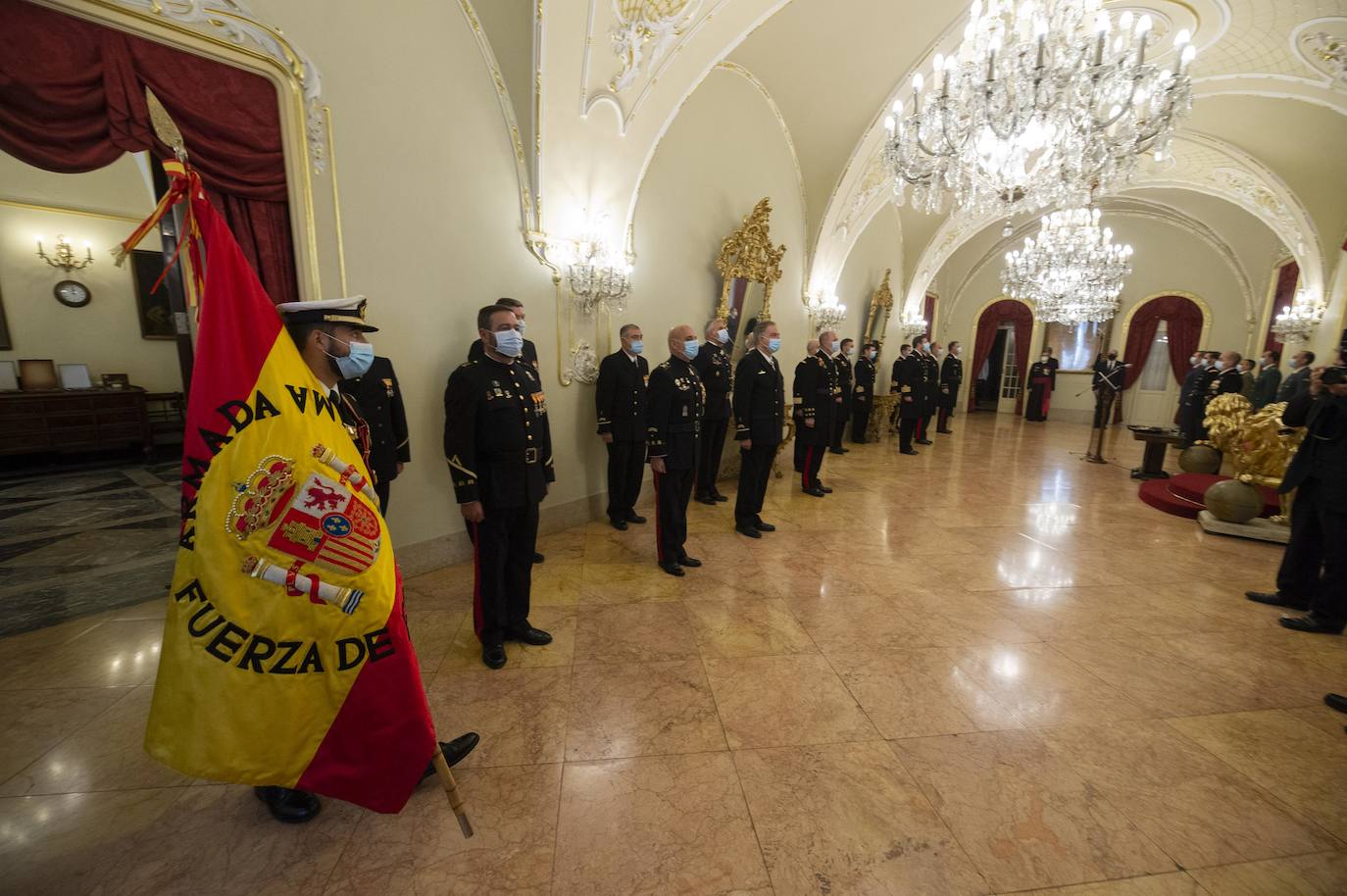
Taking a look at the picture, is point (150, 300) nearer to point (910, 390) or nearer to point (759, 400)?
point (759, 400)

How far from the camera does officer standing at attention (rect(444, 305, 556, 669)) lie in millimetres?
2311

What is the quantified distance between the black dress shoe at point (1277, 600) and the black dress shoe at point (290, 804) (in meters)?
5.19

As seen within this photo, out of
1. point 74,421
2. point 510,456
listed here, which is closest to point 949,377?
point 510,456

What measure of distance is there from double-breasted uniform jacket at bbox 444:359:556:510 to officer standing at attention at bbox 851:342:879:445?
711cm

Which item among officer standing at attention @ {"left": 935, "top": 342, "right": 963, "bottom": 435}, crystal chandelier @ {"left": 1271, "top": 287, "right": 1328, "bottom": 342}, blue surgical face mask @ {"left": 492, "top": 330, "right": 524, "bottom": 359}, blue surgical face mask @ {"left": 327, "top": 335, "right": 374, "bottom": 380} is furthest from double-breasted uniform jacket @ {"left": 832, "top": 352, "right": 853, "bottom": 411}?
crystal chandelier @ {"left": 1271, "top": 287, "right": 1328, "bottom": 342}

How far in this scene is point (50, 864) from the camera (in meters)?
1.44

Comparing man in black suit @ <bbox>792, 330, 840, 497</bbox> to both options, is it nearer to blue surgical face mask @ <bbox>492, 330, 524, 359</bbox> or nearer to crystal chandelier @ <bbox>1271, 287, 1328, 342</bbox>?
blue surgical face mask @ <bbox>492, 330, 524, 359</bbox>

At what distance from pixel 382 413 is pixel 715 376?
2696 millimetres

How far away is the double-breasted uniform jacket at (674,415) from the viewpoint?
134 inches

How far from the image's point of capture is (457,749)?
1797 mm

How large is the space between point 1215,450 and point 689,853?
7.74 metres

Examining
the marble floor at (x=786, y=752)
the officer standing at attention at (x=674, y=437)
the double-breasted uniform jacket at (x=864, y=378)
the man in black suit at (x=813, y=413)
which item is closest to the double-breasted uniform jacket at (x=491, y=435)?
the marble floor at (x=786, y=752)

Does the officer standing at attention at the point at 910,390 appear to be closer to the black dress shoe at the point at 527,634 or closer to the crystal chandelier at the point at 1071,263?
the crystal chandelier at the point at 1071,263

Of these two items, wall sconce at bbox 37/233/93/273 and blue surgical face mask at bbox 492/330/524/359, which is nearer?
blue surgical face mask at bbox 492/330/524/359
